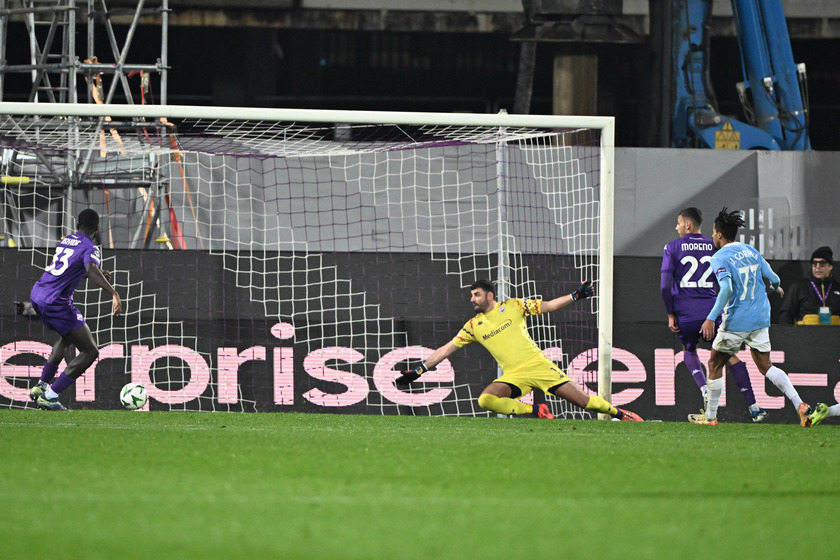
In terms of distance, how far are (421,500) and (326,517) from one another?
549mm

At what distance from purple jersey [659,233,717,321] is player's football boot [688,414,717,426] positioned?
88 cm

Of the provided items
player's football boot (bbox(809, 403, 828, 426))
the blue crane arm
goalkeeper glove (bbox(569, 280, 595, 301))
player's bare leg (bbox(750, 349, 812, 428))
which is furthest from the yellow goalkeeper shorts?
the blue crane arm

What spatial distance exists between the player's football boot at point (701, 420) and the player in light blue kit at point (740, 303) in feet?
1.98

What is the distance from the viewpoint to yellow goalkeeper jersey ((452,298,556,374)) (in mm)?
9656

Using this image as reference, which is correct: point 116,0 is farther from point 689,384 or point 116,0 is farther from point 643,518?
point 643,518

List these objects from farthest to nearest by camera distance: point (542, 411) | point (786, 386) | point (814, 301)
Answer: point (814, 301) → point (542, 411) → point (786, 386)

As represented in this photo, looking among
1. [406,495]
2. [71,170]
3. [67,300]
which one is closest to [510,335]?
[67,300]

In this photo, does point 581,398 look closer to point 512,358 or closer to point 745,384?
point 512,358

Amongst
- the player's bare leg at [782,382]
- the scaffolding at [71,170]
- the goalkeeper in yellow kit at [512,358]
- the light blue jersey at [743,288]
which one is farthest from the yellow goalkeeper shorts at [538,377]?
the scaffolding at [71,170]

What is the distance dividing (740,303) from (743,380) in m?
1.16

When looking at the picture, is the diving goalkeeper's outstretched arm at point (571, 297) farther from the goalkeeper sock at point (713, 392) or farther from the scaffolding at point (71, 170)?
the scaffolding at point (71, 170)

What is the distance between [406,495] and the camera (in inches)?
188

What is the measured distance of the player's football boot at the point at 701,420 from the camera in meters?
9.71

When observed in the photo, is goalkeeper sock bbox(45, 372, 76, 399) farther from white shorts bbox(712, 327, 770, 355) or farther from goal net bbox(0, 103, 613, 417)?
white shorts bbox(712, 327, 770, 355)
